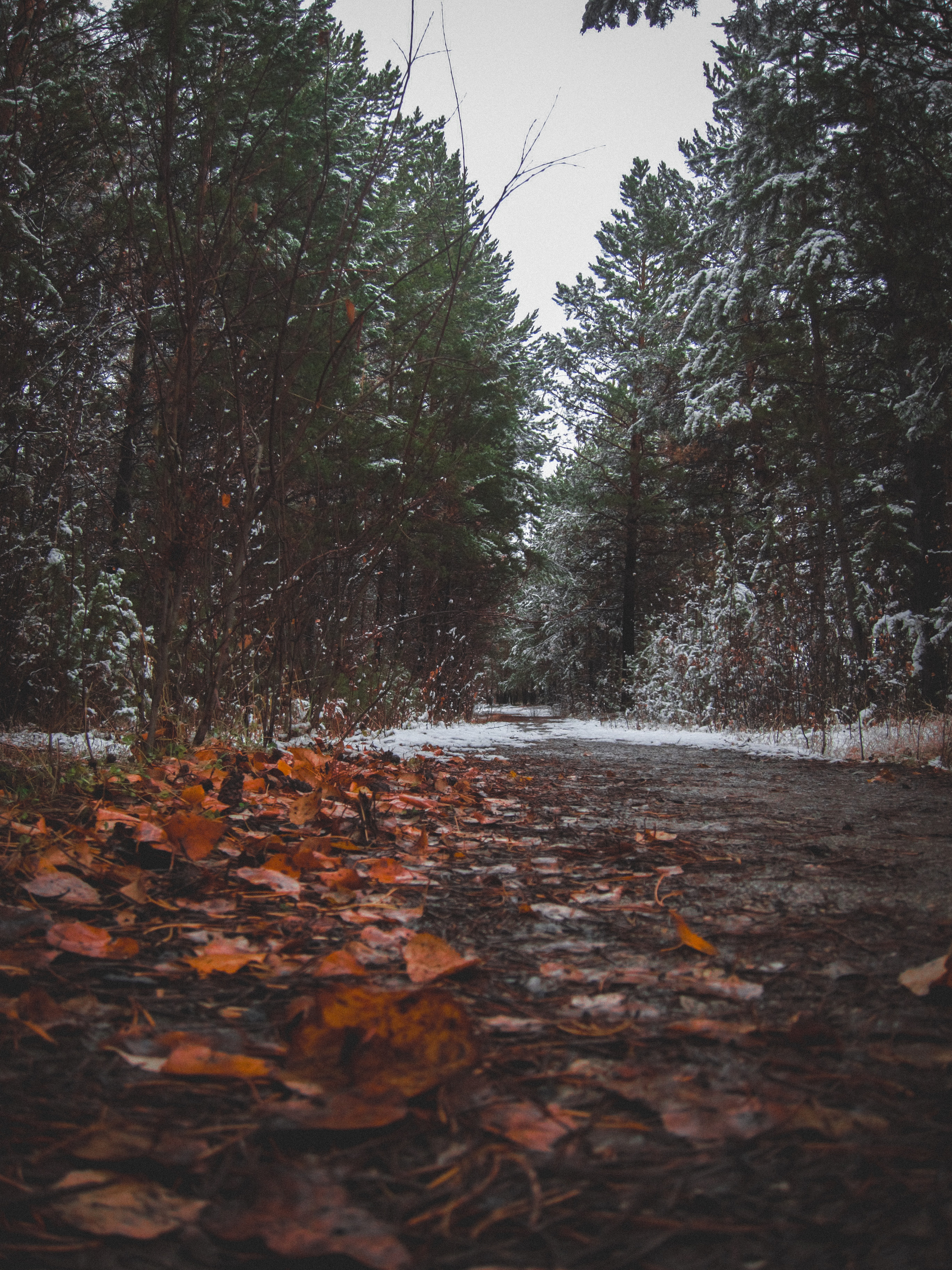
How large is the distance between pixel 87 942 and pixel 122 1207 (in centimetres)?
75

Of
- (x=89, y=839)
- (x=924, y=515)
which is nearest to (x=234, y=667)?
(x=89, y=839)

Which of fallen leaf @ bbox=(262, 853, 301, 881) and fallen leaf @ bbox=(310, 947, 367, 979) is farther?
fallen leaf @ bbox=(262, 853, 301, 881)

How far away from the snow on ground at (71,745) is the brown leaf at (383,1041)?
7.43 feet

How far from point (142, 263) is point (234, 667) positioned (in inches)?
94.4

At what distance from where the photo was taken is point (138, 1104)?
0.89 metres

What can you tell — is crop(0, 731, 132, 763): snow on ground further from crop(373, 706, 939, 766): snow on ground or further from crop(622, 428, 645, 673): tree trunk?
crop(622, 428, 645, 673): tree trunk

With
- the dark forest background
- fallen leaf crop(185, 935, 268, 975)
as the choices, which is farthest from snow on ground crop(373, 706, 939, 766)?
fallen leaf crop(185, 935, 268, 975)

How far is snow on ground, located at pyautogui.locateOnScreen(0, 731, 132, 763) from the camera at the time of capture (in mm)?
3180

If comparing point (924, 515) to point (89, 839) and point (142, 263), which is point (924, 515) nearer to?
point (142, 263)

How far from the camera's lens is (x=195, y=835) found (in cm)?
193

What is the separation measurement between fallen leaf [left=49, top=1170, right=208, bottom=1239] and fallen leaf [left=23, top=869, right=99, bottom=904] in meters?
0.92

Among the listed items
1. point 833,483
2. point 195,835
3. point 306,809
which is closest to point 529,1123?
point 195,835

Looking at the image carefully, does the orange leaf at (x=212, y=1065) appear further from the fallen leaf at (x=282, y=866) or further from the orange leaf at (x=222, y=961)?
the fallen leaf at (x=282, y=866)

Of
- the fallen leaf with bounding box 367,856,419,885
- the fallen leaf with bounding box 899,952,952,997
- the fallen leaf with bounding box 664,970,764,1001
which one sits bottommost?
the fallen leaf with bounding box 367,856,419,885
